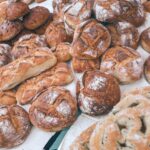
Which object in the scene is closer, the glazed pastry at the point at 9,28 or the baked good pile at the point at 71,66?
the baked good pile at the point at 71,66

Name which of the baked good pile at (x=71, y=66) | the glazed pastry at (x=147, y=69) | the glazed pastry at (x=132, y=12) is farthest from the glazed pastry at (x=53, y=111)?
the glazed pastry at (x=132, y=12)

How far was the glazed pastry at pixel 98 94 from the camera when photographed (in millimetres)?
1092

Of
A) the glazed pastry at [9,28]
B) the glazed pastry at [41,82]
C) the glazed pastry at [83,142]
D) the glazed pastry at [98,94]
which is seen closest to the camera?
the glazed pastry at [83,142]

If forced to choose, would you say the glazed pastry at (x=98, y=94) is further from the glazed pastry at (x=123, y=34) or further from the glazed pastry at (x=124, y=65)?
the glazed pastry at (x=123, y=34)

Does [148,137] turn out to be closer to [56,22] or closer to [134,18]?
[134,18]

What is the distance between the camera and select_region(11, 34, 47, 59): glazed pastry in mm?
1352

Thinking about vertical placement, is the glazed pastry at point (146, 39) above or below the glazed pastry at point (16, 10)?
below

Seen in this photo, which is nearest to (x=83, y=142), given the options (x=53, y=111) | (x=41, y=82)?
(x=53, y=111)

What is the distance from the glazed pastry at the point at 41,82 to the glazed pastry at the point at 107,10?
0.24 meters

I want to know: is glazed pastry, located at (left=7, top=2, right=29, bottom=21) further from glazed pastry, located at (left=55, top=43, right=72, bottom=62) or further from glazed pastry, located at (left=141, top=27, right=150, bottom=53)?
glazed pastry, located at (left=141, top=27, right=150, bottom=53)

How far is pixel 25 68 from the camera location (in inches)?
47.4

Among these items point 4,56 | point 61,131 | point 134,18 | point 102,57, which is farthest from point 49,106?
point 134,18

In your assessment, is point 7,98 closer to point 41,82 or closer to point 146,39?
point 41,82

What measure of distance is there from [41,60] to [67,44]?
0.52ft
